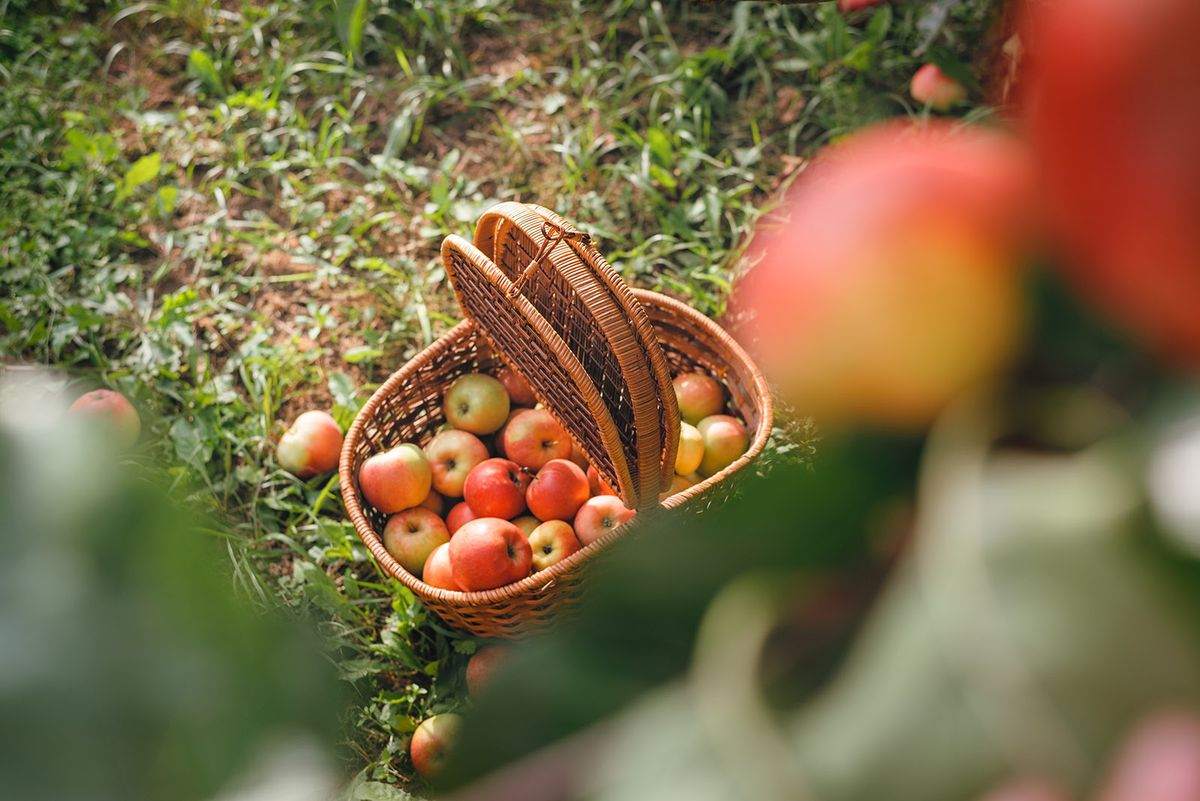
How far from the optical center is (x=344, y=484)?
129 centimetres

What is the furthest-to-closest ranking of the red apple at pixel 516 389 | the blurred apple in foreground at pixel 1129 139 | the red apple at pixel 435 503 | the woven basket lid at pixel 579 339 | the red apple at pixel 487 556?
the red apple at pixel 516 389 < the red apple at pixel 435 503 < the red apple at pixel 487 556 < the woven basket lid at pixel 579 339 < the blurred apple in foreground at pixel 1129 139

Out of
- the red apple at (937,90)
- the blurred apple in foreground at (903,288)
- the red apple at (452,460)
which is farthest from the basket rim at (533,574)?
the blurred apple in foreground at (903,288)

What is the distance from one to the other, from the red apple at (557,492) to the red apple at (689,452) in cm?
14

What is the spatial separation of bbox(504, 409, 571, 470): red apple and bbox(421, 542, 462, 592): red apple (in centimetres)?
18

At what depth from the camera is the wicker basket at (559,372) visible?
103cm

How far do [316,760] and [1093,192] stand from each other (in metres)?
0.10

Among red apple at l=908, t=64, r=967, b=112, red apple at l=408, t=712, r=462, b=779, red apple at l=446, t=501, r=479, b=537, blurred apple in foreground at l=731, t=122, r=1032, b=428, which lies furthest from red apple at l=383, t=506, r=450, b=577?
blurred apple in foreground at l=731, t=122, r=1032, b=428

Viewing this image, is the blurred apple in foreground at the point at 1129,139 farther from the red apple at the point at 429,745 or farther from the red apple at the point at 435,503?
the red apple at the point at 435,503

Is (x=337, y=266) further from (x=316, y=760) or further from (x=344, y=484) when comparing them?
(x=316, y=760)

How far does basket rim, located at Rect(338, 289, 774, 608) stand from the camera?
1084 mm

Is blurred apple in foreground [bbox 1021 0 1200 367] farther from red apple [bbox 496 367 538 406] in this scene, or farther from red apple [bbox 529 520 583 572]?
red apple [bbox 496 367 538 406]

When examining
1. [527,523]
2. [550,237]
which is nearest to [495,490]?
[527,523]

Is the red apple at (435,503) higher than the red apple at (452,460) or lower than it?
lower

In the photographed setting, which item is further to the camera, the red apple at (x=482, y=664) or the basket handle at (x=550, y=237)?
the red apple at (x=482, y=664)
